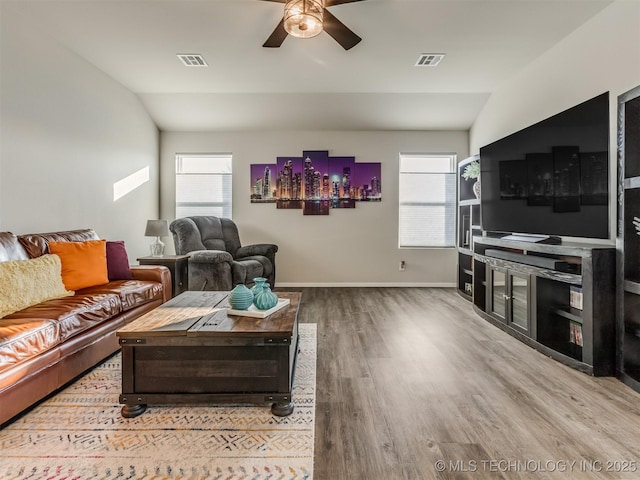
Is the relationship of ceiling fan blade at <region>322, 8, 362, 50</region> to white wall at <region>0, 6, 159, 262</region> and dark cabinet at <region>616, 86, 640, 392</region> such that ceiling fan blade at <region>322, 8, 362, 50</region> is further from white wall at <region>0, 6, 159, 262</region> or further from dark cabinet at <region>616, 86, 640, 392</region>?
white wall at <region>0, 6, 159, 262</region>

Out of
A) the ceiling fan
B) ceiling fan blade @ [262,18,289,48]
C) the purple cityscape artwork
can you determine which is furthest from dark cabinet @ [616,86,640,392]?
the purple cityscape artwork

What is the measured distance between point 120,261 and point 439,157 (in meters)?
4.73

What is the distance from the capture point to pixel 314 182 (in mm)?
5180

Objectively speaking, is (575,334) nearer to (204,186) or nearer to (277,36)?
(277,36)

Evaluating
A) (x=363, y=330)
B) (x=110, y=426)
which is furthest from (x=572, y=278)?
→ (x=110, y=426)

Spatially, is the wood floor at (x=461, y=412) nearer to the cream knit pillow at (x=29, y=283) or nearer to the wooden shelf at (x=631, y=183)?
the wooden shelf at (x=631, y=183)

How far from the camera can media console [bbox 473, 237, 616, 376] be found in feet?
7.29

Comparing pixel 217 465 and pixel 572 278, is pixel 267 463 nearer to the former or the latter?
pixel 217 465

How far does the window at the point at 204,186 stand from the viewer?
525 cm

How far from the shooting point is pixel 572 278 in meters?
2.35

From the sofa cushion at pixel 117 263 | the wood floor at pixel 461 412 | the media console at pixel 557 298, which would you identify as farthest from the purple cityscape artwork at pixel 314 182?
the wood floor at pixel 461 412

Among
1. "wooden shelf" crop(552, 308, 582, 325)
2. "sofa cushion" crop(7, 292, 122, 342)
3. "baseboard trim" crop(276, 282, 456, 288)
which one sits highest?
"sofa cushion" crop(7, 292, 122, 342)

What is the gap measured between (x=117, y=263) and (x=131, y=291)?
0.57m

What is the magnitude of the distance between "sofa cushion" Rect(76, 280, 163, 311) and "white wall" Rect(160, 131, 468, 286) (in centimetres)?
237
